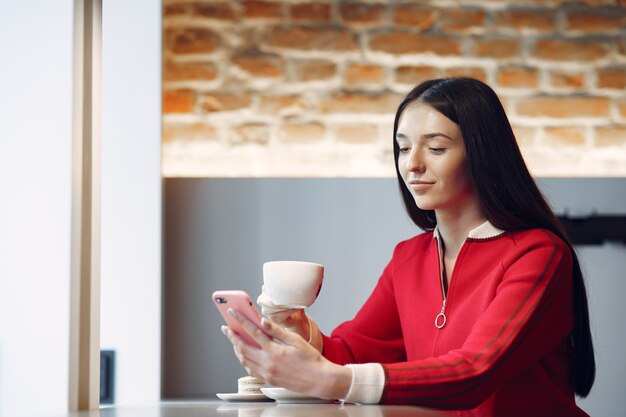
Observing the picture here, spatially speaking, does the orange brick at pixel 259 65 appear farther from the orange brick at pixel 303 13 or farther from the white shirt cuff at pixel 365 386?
the white shirt cuff at pixel 365 386

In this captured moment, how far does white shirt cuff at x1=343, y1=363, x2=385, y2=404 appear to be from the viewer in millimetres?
1330

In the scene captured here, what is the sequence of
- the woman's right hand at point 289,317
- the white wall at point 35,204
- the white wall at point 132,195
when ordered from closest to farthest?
the white wall at point 35,204 → the woman's right hand at point 289,317 → the white wall at point 132,195

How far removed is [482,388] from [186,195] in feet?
5.03

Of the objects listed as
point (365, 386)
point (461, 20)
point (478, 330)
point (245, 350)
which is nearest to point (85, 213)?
point (245, 350)

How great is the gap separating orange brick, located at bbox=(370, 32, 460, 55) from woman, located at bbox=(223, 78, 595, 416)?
3.55 ft

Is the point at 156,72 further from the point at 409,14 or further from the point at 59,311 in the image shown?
the point at 59,311

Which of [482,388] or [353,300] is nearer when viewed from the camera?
[482,388]

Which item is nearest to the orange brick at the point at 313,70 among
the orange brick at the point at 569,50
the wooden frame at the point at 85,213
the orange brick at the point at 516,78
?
the orange brick at the point at 516,78

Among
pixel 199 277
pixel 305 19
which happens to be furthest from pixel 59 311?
pixel 305 19

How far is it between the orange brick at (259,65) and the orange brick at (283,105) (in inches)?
3.0

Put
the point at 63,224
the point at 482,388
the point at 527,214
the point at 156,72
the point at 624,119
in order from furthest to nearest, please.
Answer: the point at 624,119 < the point at 156,72 < the point at 527,214 < the point at 63,224 < the point at 482,388

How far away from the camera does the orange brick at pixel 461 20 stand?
297 cm

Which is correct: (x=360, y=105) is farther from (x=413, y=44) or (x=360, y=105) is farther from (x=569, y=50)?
(x=569, y=50)

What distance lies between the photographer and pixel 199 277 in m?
2.81
